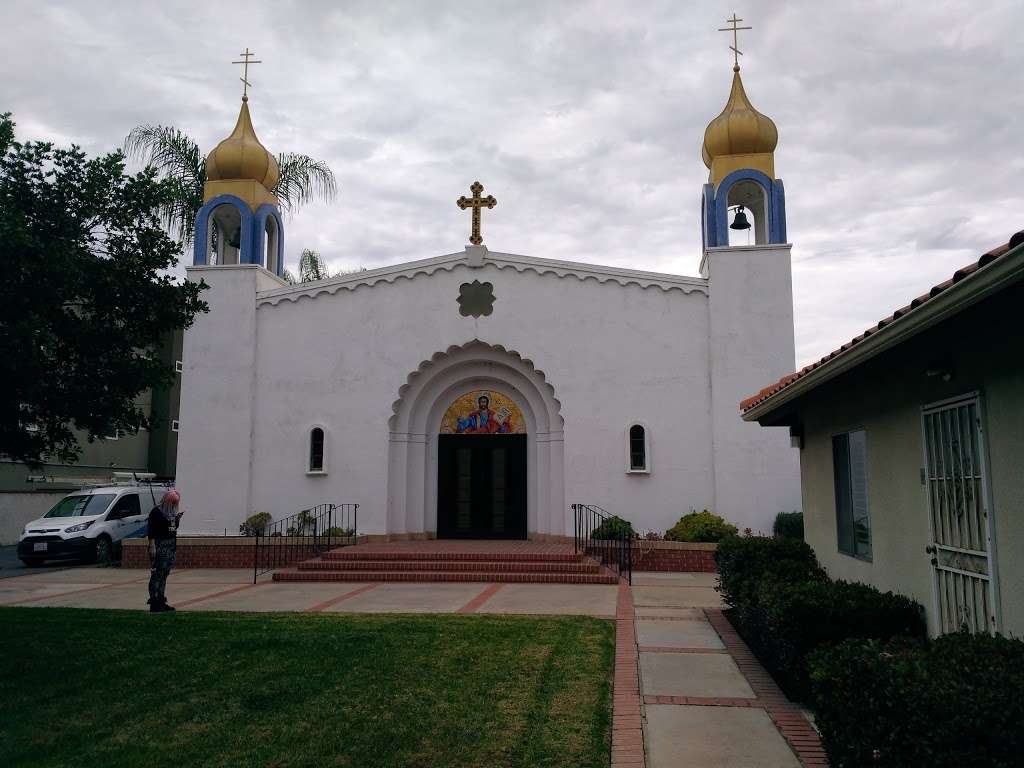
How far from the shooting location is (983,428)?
5.29 meters

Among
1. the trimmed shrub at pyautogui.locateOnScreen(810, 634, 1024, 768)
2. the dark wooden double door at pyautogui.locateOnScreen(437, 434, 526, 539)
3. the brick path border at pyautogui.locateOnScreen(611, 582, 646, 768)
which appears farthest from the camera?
Answer: the dark wooden double door at pyautogui.locateOnScreen(437, 434, 526, 539)

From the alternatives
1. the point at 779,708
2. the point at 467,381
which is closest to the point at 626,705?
the point at 779,708

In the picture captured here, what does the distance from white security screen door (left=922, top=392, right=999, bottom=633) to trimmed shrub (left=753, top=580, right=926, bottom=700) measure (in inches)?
13.7

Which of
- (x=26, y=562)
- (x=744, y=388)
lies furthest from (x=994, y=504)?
(x=26, y=562)

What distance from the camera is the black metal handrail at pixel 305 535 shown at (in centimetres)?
1689

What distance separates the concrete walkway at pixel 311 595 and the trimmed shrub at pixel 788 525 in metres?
→ 4.48

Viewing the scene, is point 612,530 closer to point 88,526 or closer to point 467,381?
point 467,381

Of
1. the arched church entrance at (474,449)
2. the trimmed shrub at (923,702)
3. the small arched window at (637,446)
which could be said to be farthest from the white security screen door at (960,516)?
the arched church entrance at (474,449)

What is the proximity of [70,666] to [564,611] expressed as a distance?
5.86m

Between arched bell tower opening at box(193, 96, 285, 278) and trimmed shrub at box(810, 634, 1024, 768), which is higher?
arched bell tower opening at box(193, 96, 285, 278)

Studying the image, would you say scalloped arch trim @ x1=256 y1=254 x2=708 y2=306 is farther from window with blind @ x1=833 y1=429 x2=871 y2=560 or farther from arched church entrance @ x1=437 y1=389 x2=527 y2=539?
Result: window with blind @ x1=833 y1=429 x2=871 y2=560

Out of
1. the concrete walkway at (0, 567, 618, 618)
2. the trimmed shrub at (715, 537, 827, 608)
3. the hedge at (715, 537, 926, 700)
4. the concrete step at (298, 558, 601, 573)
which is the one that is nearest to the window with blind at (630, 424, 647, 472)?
the concrete step at (298, 558, 601, 573)

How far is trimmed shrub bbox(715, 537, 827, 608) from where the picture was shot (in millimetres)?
8312

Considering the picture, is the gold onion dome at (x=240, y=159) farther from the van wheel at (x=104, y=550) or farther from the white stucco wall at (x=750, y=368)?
the white stucco wall at (x=750, y=368)
